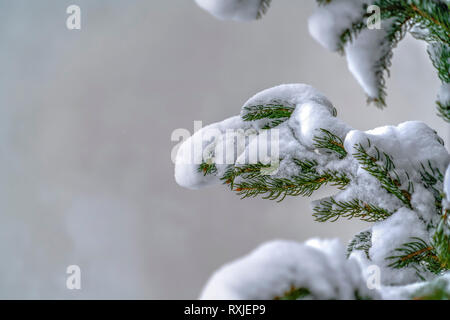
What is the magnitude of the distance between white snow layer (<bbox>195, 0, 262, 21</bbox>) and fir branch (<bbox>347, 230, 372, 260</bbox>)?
1.71 feet

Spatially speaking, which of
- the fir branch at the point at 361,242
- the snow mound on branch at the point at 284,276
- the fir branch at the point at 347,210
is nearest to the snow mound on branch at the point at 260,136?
the fir branch at the point at 347,210

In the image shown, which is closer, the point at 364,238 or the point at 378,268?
the point at 378,268

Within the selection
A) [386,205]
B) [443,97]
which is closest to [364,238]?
[386,205]

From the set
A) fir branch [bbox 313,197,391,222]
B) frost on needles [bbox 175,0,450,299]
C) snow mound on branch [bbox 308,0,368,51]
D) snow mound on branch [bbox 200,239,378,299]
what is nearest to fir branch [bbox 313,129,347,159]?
frost on needles [bbox 175,0,450,299]

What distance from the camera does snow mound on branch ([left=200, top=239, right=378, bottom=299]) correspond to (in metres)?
0.33

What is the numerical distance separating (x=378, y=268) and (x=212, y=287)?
419 millimetres

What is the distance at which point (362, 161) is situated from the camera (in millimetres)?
670

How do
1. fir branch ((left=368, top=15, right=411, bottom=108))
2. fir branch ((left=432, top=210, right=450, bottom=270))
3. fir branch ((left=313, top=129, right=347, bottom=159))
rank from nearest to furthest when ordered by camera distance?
fir branch ((left=432, top=210, right=450, bottom=270)), fir branch ((left=368, top=15, right=411, bottom=108)), fir branch ((left=313, top=129, right=347, bottom=159))

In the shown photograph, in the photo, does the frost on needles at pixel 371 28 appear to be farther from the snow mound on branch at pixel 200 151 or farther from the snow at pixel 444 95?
the snow mound on branch at pixel 200 151

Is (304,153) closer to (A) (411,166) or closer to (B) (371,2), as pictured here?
(A) (411,166)

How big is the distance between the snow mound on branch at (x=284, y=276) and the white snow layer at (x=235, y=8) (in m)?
0.37

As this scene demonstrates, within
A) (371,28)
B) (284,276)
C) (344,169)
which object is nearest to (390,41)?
(371,28)

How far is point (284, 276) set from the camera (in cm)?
35
